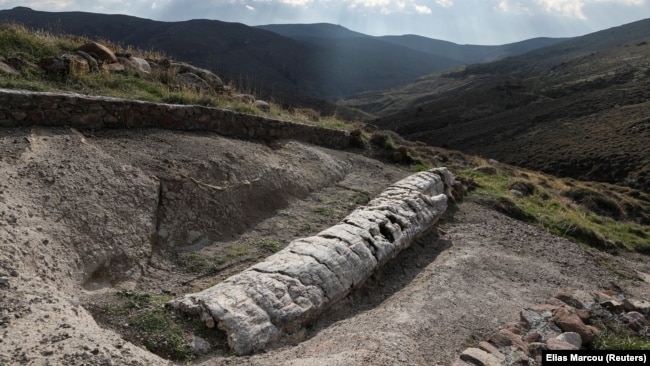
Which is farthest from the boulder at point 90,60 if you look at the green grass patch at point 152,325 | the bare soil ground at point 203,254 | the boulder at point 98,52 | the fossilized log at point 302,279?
the green grass patch at point 152,325

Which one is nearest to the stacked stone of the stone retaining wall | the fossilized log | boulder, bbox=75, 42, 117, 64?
the fossilized log

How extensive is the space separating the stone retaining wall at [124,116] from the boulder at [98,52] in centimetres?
354

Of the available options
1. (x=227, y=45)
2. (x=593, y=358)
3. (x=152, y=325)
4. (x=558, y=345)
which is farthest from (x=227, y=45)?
(x=593, y=358)

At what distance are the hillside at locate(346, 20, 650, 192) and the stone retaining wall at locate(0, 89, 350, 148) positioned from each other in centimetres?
2778

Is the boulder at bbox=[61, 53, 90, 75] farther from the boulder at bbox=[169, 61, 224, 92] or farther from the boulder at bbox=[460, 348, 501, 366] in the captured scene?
the boulder at bbox=[460, 348, 501, 366]

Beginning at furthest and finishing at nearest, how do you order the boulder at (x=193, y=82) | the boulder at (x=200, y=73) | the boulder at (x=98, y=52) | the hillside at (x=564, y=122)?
1. the hillside at (x=564, y=122)
2. the boulder at (x=200, y=73)
3. the boulder at (x=193, y=82)
4. the boulder at (x=98, y=52)

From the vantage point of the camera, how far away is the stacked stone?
15.8 ft

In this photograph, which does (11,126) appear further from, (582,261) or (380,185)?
(582,261)

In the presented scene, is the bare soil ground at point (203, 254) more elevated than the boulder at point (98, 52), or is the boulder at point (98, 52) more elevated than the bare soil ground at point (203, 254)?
the boulder at point (98, 52)

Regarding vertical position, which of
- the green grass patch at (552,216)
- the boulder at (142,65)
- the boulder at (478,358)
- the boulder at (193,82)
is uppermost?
the boulder at (142,65)

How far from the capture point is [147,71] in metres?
12.0

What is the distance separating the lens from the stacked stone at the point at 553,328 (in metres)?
4.83

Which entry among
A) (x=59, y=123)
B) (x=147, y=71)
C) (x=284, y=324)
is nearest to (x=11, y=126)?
(x=59, y=123)

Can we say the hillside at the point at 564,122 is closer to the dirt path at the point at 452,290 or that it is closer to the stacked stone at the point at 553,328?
the dirt path at the point at 452,290
